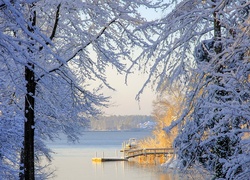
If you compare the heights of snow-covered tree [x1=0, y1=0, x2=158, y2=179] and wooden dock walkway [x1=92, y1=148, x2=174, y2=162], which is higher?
snow-covered tree [x1=0, y1=0, x2=158, y2=179]

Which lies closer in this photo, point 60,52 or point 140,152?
point 60,52

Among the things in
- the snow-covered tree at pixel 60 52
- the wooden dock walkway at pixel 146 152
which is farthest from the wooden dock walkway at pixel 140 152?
the snow-covered tree at pixel 60 52

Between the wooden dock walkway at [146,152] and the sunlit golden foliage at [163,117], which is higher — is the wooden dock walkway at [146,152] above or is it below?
below

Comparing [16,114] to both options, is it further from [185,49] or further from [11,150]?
[185,49]

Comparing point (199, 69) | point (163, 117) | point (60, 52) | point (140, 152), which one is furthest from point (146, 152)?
point (199, 69)

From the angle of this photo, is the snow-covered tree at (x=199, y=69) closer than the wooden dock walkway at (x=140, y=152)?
Yes

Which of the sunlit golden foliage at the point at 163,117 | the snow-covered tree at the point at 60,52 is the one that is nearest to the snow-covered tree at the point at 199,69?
the snow-covered tree at the point at 60,52

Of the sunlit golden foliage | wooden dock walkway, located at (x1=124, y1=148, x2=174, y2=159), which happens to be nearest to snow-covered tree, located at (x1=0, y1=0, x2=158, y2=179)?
the sunlit golden foliage

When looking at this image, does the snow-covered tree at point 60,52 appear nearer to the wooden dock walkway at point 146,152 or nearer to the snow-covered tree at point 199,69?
the snow-covered tree at point 199,69

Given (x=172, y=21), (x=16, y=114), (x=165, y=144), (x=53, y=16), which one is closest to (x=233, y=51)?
(x=172, y=21)

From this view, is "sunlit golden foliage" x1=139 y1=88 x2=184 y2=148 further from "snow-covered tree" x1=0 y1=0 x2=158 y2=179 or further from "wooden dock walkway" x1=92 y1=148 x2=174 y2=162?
"snow-covered tree" x1=0 y1=0 x2=158 y2=179

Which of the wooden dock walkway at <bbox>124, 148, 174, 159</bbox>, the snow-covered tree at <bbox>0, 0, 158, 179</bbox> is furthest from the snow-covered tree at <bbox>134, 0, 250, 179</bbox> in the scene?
the wooden dock walkway at <bbox>124, 148, 174, 159</bbox>

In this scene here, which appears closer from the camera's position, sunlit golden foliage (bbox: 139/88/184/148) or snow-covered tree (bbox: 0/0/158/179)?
snow-covered tree (bbox: 0/0/158/179)

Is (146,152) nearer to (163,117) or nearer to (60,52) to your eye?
(163,117)
